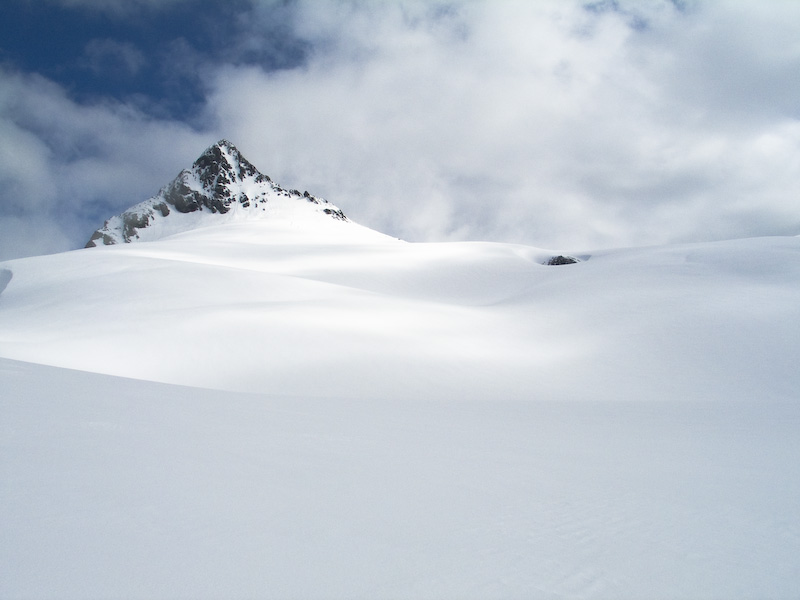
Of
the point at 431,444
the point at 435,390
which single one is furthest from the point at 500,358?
the point at 431,444

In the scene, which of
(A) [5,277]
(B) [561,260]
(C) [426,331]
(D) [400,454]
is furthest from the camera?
(B) [561,260]

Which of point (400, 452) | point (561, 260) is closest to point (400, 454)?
point (400, 452)

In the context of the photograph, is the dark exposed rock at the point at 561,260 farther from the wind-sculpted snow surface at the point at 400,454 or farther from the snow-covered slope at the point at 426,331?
the wind-sculpted snow surface at the point at 400,454

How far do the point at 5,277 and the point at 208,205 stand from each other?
81.8 metres

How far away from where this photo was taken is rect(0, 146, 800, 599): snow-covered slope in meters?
2.03

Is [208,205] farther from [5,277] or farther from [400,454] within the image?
[400,454]

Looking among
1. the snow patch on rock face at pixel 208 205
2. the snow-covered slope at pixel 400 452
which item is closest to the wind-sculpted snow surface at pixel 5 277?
the snow-covered slope at pixel 400 452

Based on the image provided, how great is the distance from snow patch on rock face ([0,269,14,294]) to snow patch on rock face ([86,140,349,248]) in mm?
65957

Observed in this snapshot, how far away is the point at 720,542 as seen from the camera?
253 cm

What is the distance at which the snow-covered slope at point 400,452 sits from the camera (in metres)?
2.03

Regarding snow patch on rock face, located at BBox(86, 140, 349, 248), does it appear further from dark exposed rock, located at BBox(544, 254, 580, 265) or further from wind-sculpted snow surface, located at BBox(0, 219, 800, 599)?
wind-sculpted snow surface, located at BBox(0, 219, 800, 599)

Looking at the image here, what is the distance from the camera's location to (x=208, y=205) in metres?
95.5

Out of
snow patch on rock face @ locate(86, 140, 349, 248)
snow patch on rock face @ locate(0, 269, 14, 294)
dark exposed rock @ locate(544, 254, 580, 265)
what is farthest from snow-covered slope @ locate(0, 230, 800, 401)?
snow patch on rock face @ locate(86, 140, 349, 248)

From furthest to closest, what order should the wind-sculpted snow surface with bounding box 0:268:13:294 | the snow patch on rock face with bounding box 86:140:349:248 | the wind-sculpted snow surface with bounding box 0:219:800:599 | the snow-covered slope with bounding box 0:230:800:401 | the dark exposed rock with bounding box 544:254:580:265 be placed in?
1. the snow patch on rock face with bounding box 86:140:349:248
2. the dark exposed rock with bounding box 544:254:580:265
3. the wind-sculpted snow surface with bounding box 0:268:13:294
4. the snow-covered slope with bounding box 0:230:800:401
5. the wind-sculpted snow surface with bounding box 0:219:800:599
